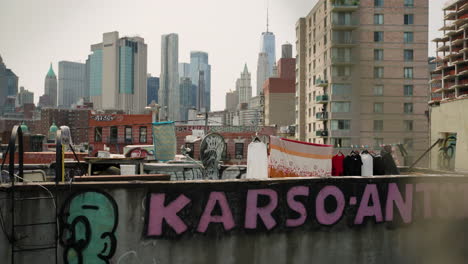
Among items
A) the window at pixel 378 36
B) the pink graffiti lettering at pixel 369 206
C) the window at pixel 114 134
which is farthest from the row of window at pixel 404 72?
the pink graffiti lettering at pixel 369 206

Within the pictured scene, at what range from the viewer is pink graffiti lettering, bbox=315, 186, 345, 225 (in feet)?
27.9

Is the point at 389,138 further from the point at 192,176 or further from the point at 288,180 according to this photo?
the point at 288,180

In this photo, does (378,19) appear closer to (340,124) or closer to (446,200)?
(340,124)

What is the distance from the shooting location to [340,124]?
66062 mm

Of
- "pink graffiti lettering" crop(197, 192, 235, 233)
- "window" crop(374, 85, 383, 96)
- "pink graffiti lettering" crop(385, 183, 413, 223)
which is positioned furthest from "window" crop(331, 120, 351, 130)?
"pink graffiti lettering" crop(197, 192, 235, 233)

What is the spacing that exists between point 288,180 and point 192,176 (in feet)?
24.3

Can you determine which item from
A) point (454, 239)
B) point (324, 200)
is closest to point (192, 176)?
point (324, 200)

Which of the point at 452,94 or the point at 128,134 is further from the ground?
the point at 452,94

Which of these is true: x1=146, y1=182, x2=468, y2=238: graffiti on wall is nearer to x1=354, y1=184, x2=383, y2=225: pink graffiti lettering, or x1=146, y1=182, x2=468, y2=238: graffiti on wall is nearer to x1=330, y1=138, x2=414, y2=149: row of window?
x1=354, y1=184, x2=383, y2=225: pink graffiti lettering

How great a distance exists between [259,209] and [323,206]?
157cm

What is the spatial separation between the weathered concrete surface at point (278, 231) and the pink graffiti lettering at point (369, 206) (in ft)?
0.27

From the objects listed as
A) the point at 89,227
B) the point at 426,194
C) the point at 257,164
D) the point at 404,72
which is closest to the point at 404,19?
the point at 404,72

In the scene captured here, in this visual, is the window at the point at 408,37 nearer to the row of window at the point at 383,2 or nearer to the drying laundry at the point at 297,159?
the row of window at the point at 383,2

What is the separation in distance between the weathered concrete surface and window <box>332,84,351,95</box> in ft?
194
